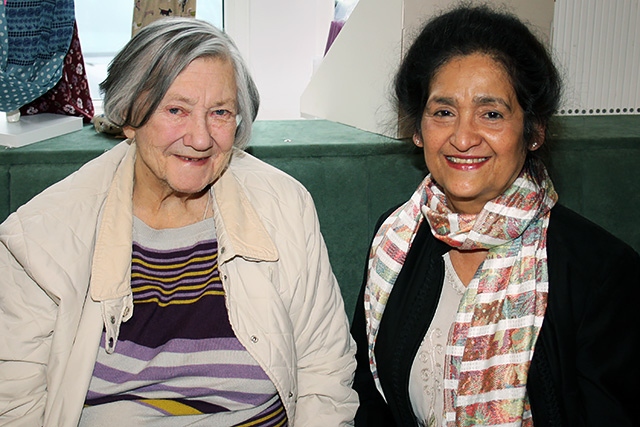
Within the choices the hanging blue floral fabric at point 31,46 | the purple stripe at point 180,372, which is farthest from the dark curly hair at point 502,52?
the hanging blue floral fabric at point 31,46

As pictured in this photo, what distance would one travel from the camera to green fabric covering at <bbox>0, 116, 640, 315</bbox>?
2.09m

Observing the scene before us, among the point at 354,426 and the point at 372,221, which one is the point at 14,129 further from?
the point at 354,426

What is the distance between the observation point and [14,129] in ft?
7.39

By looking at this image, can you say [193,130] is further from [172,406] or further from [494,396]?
[494,396]

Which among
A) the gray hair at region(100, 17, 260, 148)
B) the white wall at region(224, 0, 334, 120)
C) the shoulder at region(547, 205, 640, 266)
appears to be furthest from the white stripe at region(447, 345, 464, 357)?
the white wall at region(224, 0, 334, 120)

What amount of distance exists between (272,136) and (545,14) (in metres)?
0.96

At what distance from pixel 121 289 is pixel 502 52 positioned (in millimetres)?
931

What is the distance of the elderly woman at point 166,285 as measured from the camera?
1.50 meters

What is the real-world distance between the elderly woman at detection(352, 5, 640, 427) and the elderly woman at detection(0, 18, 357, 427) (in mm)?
245

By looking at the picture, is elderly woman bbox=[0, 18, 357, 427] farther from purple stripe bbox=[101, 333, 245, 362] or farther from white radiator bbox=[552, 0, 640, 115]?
white radiator bbox=[552, 0, 640, 115]

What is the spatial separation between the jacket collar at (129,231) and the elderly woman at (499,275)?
0.36 meters

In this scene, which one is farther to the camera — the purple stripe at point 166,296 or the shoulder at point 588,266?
the purple stripe at point 166,296

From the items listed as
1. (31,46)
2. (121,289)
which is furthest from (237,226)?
(31,46)

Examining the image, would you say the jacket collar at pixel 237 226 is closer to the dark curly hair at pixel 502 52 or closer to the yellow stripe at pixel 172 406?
the yellow stripe at pixel 172 406
